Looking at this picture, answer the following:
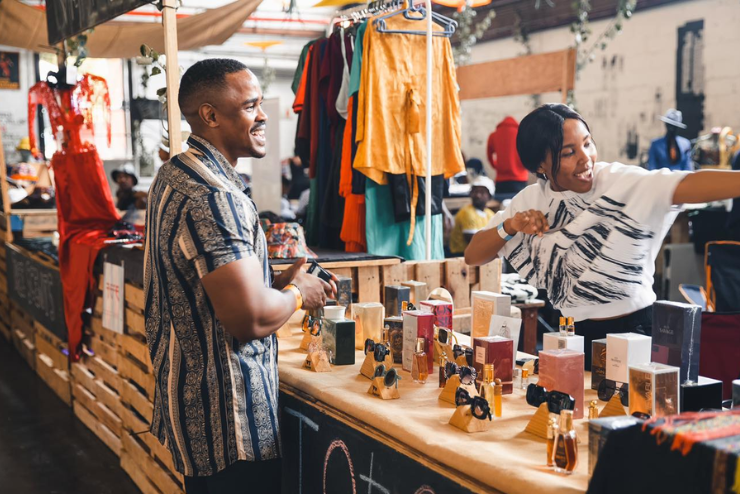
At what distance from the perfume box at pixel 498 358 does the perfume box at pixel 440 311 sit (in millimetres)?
321

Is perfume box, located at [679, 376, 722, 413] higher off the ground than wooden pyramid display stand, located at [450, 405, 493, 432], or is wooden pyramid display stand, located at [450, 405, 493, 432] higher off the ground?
perfume box, located at [679, 376, 722, 413]

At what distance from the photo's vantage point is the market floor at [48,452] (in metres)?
3.65

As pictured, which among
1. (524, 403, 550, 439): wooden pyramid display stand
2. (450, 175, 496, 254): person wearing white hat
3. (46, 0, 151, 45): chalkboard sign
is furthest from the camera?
(450, 175, 496, 254): person wearing white hat

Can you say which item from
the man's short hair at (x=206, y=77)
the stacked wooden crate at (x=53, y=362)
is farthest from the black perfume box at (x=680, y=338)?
the stacked wooden crate at (x=53, y=362)

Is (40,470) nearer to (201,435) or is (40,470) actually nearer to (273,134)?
(273,134)

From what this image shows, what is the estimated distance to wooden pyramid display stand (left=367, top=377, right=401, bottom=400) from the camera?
1872mm

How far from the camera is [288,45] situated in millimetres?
14375

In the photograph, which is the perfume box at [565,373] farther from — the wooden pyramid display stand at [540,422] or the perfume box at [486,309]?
the perfume box at [486,309]

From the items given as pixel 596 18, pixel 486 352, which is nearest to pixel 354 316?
pixel 486 352

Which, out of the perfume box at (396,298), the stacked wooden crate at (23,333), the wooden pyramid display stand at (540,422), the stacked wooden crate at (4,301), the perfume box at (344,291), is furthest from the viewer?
the stacked wooden crate at (4,301)

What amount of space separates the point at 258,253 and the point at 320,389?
18.6 inches

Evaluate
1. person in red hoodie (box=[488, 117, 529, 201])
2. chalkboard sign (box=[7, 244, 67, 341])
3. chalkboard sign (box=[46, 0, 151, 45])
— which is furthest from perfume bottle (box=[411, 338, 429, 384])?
person in red hoodie (box=[488, 117, 529, 201])

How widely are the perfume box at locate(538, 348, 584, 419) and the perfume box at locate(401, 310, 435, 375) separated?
482 mm

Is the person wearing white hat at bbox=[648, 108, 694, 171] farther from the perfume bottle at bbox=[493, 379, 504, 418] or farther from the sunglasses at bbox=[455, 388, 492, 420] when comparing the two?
the sunglasses at bbox=[455, 388, 492, 420]
